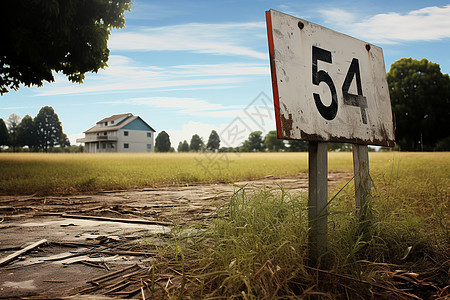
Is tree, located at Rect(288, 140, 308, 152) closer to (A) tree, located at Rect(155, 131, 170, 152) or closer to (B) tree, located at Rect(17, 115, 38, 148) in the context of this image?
(A) tree, located at Rect(155, 131, 170, 152)

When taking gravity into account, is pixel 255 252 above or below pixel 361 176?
below

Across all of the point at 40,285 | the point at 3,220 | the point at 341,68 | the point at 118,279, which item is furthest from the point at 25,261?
the point at 341,68

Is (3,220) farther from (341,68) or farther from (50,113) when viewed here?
(50,113)

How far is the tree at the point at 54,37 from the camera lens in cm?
962

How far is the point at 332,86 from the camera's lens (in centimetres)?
268

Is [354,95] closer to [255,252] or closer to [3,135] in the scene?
[255,252]

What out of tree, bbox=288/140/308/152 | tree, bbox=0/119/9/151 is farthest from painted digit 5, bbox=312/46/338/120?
tree, bbox=0/119/9/151

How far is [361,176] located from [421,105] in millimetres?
42207

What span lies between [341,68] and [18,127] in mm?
79336

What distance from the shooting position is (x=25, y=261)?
292 centimetres

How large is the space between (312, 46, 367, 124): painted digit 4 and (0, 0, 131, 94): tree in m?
8.87

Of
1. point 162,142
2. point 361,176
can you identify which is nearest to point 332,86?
point 361,176

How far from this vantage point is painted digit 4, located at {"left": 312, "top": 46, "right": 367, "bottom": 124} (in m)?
2.54

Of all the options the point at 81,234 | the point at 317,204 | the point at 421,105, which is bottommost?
the point at 81,234
